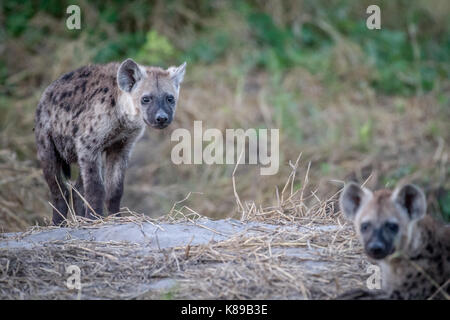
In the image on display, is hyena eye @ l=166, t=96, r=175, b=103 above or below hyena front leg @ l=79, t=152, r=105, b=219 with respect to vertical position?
above

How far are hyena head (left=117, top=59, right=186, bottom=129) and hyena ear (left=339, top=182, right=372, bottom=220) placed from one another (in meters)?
2.55

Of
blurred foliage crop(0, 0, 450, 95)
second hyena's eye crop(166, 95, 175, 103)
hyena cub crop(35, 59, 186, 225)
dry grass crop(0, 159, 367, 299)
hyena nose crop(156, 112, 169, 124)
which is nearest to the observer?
dry grass crop(0, 159, 367, 299)

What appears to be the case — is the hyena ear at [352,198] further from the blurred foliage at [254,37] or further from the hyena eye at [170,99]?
the blurred foliage at [254,37]

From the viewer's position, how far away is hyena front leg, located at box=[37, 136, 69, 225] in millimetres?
7332

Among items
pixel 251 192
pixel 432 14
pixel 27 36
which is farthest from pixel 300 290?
pixel 432 14

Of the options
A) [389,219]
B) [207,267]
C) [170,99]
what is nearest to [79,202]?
[170,99]

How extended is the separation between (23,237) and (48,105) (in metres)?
1.77

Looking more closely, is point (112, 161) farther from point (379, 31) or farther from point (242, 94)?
point (379, 31)

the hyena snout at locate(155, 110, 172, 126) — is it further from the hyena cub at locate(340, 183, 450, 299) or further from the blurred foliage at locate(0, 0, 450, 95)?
the blurred foliage at locate(0, 0, 450, 95)

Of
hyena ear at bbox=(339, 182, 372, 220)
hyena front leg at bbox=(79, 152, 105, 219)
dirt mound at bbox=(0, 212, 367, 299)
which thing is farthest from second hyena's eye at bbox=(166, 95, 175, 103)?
hyena ear at bbox=(339, 182, 372, 220)

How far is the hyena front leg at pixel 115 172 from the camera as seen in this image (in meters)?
7.29

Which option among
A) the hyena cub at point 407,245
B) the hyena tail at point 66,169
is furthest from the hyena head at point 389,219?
the hyena tail at point 66,169

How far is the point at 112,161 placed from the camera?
7.36 metres
